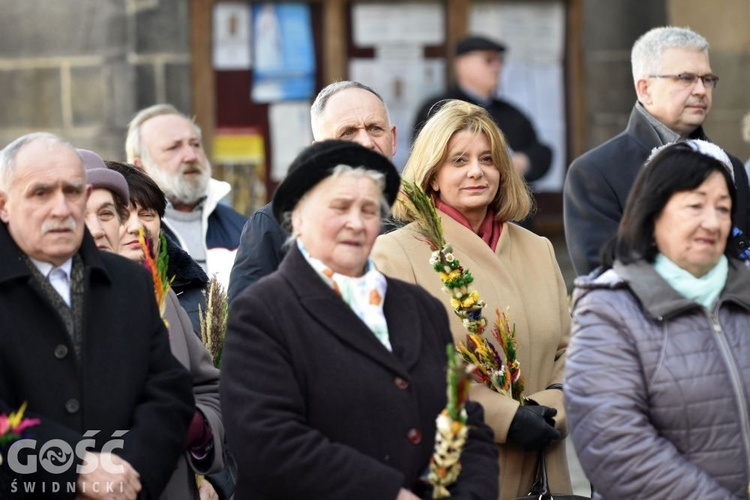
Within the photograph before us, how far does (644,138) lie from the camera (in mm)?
6254

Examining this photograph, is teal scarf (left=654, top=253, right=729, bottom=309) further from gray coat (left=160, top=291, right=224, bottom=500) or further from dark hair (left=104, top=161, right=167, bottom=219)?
dark hair (left=104, top=161, right=167, bottom=219)

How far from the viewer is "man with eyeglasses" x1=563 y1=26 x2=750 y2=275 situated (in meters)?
6.04

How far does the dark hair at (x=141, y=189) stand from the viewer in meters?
5.73

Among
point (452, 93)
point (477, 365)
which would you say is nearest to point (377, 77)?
point (452, 93)

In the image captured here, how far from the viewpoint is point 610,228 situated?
19.6 ft

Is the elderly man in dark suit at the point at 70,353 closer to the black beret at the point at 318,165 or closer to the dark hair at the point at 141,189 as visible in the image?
the black beret at the point at 318,165

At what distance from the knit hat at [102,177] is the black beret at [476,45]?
4049 millimetres

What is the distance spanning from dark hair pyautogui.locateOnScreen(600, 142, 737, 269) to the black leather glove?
83 cm

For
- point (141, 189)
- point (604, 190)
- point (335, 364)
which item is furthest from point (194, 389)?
point (604, 190)

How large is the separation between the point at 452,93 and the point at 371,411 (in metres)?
5.05

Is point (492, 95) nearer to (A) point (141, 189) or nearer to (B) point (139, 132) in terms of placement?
(B) point (139, 132)

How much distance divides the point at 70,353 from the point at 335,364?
2.51ft

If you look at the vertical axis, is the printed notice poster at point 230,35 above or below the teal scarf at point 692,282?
above

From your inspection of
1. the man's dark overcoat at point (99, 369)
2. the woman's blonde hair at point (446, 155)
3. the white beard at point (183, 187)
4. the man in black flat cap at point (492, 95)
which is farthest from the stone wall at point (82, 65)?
the man's dark overcoat at point (99, 369)
